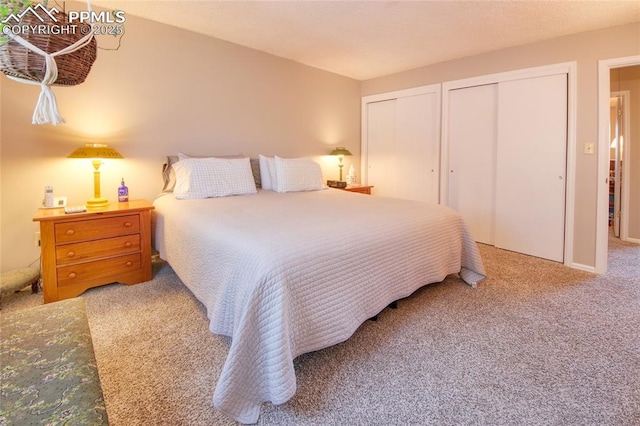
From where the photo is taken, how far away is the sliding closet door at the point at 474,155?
3643 mm

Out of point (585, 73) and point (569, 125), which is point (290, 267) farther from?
point (585, 73)

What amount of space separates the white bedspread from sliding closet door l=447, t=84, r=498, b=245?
151 centimetres

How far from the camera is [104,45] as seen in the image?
2.69 metres

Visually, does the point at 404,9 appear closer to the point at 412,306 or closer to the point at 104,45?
the point at 412,306

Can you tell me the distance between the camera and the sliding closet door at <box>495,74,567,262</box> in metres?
3.13

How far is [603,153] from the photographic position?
2859mm

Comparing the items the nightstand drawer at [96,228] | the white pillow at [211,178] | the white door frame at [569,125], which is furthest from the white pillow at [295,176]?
the white door frame at [569,125]

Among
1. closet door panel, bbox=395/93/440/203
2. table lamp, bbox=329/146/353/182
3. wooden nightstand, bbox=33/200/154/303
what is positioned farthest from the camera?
table lamp, bbox=329/146/353/182

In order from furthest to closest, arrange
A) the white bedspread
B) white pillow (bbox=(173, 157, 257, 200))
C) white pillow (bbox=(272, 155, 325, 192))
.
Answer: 1. white pillow (bbox=(272, 155, 325, 192))
2. white pillow (bbox=(173, 157, 257, 200))
3. the white bedspread

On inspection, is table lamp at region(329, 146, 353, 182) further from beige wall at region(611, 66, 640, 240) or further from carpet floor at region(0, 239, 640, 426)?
beige wall at region(611, 66, 640, 240)

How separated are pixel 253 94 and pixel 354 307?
287 centimetres

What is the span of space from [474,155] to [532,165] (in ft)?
2.09

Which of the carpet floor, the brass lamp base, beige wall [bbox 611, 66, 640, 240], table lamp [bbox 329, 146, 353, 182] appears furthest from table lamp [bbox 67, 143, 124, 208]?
beige wall [bbox 611, 66, 640, 240]

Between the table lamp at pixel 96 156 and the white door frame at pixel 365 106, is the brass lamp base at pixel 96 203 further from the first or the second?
the white door frame at pixel 365 106
